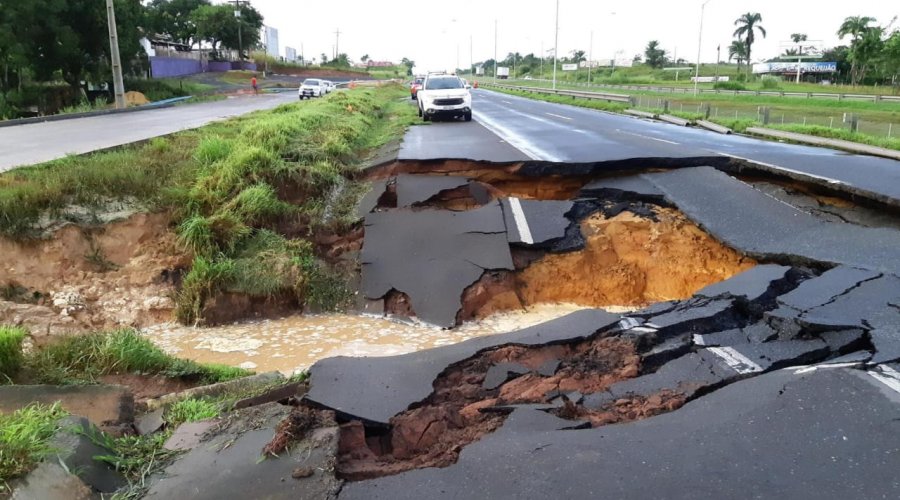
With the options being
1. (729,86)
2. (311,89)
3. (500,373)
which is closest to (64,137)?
(500,373)

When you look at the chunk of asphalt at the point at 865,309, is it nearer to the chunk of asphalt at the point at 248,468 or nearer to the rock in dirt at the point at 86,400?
the chunk of asphalt at the point at 248,468

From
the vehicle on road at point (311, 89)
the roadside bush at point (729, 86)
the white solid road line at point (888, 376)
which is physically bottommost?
the white solid road line at point (888, 376)

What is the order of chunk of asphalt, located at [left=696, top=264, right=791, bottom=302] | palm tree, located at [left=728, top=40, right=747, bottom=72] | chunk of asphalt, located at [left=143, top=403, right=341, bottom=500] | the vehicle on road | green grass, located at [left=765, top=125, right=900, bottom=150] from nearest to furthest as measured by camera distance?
chunk of asphalt, located at [left=143, top=403, right=341, bottom=500], chunk of asphalt, located at [left=696, top=264, right=791, bottom=302], green grass, located at [left=765, top=125, right=900, bottom=150], the vehicle on road, palm tree, located at [left=728, top=40, right=747, bottom=72]

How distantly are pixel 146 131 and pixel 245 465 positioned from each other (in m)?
16.1

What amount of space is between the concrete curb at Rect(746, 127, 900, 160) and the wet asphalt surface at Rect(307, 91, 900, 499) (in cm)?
346

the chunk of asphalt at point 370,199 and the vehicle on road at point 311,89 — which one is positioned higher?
the vehicle on road at point 311,89

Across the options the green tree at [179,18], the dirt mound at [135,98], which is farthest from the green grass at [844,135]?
the green tree at [179,18]

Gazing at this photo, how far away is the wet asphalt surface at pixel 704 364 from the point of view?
10.1 feet

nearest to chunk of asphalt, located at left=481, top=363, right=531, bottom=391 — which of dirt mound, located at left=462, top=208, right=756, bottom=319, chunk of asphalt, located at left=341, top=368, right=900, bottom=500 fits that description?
chunk of asphalt, located at left=341, top=368, right=900, bottom=500

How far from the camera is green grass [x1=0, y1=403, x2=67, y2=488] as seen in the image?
317 centimetres

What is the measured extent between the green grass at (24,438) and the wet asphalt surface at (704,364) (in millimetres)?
1652

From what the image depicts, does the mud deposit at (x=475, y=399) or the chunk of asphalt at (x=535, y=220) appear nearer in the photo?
the mud deposit at (x=475, y=399)

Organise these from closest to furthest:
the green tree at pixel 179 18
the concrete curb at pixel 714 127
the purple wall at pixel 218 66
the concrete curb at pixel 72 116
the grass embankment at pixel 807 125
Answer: the grass embankment at pixel 807 125
the concrete curb at pixel 714 127
the concrete curb at pixel 72 116
the purple wall at pixel 218 66
the green tree at pixel 179 18

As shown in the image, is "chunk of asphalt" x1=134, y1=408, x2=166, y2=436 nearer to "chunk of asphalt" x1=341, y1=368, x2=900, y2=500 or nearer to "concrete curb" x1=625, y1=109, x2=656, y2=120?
"chunk of asphalt" x1=341, y1=368, x2=900, y2=500
